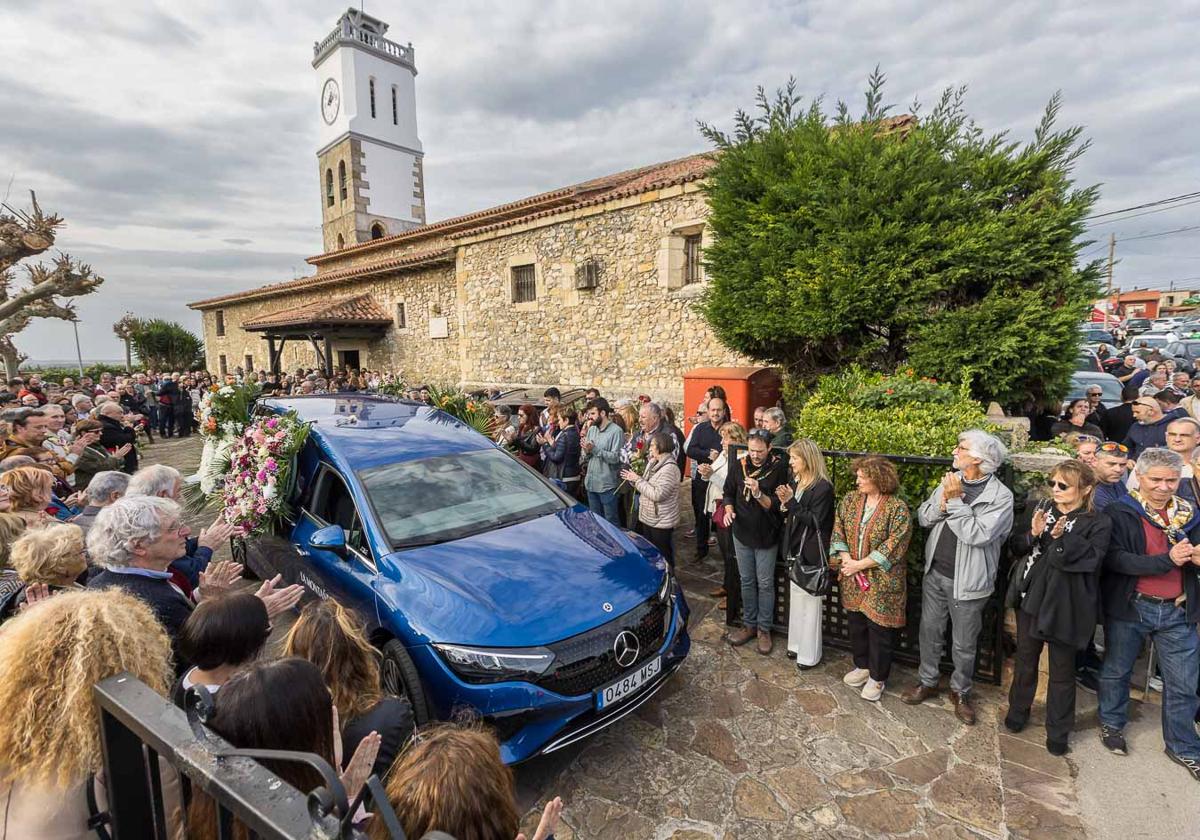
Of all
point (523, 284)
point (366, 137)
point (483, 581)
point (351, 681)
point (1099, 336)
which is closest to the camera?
point (351, 681)

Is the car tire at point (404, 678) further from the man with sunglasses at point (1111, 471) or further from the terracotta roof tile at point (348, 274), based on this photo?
the terracotta roof tile at point (348, 274)

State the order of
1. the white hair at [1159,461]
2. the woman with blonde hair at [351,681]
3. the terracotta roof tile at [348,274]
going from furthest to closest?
the terracotta roof tile at [348,274] < the white hair at [1159,461] < the woman with blonde hair at [351,681]

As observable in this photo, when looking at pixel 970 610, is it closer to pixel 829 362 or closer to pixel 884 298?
pixel 884 298

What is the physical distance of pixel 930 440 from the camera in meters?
4.17

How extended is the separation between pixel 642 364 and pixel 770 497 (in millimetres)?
7539

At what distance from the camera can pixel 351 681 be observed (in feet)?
6.66

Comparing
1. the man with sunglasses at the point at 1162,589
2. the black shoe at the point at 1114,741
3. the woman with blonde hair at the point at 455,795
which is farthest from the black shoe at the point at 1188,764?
the woman with blonde hair at the point at 455,795

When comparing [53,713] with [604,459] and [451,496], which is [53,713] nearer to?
[451,496]

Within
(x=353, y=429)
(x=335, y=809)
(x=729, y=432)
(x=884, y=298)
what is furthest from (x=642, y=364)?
(x=335, y=809)

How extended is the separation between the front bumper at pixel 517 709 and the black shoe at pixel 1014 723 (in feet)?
7.58

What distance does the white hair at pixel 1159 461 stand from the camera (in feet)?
9.55

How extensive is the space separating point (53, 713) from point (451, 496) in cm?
277

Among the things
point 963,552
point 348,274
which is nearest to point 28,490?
point 963,552

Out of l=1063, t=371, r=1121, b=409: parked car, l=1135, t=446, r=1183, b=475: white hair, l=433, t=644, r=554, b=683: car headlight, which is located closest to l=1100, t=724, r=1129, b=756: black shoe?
l=1135, t=446, r=1183, b=475: white hair
